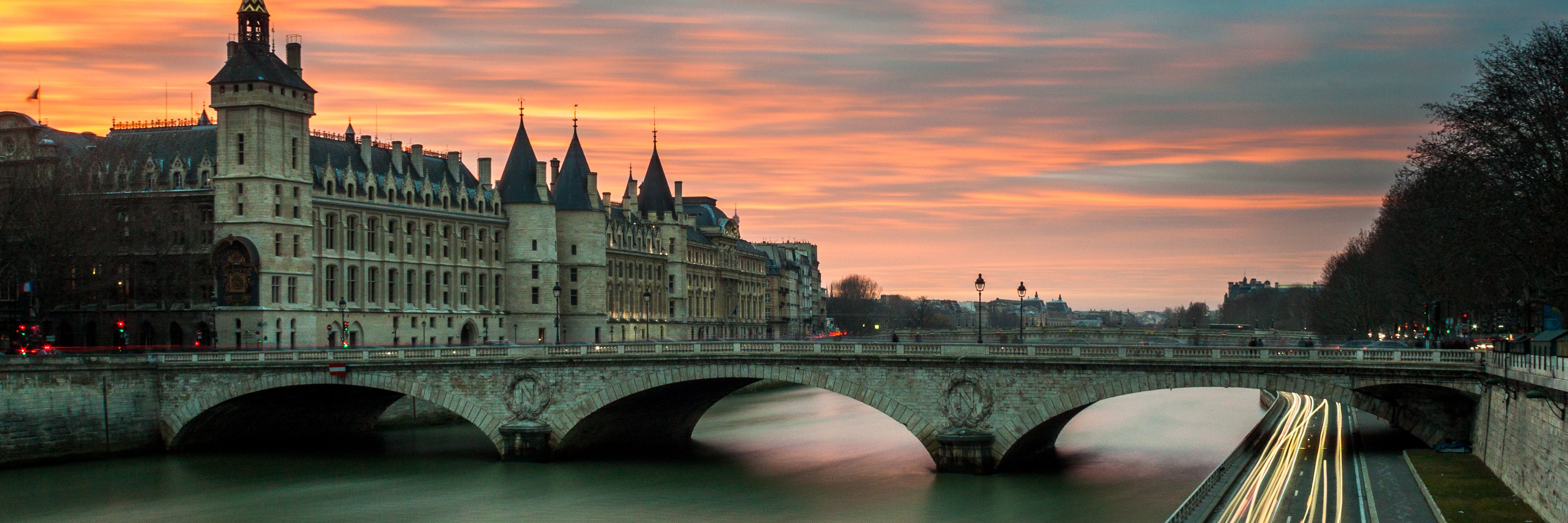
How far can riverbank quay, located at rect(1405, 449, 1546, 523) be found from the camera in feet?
118

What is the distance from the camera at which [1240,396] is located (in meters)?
108

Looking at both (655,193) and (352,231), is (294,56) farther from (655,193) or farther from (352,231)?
(655,193)

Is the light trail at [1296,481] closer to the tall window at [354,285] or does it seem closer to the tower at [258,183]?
the tower at [258,183]

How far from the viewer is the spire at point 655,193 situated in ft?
461

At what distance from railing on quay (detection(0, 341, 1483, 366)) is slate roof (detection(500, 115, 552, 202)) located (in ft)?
149

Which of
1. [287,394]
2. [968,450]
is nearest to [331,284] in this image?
[287,394]

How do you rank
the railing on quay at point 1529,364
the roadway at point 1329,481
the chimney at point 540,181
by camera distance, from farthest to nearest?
the chimney at point 540,181 < the roadway at point 1329,481 < the railing on quay at point 1529,364

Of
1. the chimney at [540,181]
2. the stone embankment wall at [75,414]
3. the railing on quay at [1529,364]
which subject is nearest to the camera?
the railing on quay at [1529,364]

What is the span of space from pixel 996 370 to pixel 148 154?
210 feet

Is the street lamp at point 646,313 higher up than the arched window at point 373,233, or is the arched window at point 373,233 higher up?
the arched window at point 373,233

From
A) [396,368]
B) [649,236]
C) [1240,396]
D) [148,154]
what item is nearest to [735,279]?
[649,236]

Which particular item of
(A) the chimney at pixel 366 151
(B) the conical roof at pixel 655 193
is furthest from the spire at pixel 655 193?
(A) the chimney at pixel 366 151

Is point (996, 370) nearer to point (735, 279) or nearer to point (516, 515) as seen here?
point (516, 515)

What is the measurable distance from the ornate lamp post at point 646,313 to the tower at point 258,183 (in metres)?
44.7
